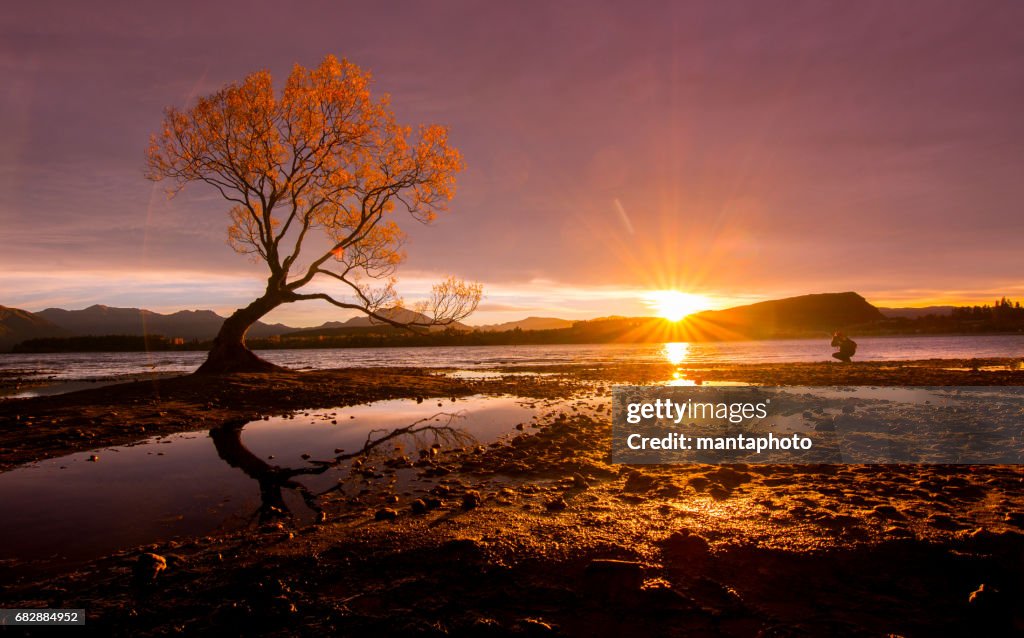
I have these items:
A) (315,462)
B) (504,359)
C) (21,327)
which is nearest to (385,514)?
(315,462)

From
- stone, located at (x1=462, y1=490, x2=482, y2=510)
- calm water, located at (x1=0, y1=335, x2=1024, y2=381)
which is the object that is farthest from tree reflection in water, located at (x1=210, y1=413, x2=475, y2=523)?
calm water, located at (x1=0, y1=335, x2=1024, y2=381)

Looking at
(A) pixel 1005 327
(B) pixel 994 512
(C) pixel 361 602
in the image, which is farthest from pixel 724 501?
(A) pixel 1005 327

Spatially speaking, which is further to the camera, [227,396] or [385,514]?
[227,396]

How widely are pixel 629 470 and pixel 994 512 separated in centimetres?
445

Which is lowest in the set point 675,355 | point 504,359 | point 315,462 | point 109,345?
point 504,359

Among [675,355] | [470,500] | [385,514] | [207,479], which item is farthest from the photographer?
[675,355]

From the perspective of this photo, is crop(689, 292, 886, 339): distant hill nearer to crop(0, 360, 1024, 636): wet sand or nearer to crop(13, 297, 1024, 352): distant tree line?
crop(13, 297, 1024, 352): distant tree line

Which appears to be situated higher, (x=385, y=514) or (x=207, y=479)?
(x=385, y=514)

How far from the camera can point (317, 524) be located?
5.73m

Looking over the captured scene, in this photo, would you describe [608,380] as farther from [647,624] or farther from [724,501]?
[647,624]

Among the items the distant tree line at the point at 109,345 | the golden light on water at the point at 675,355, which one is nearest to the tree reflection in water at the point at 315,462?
the golden light on water at the point at 675,355

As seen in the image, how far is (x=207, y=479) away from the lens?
7.81m

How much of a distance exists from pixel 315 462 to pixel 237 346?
1733 centimetres

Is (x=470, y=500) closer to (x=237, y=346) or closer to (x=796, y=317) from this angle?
(x=237, y=346)
